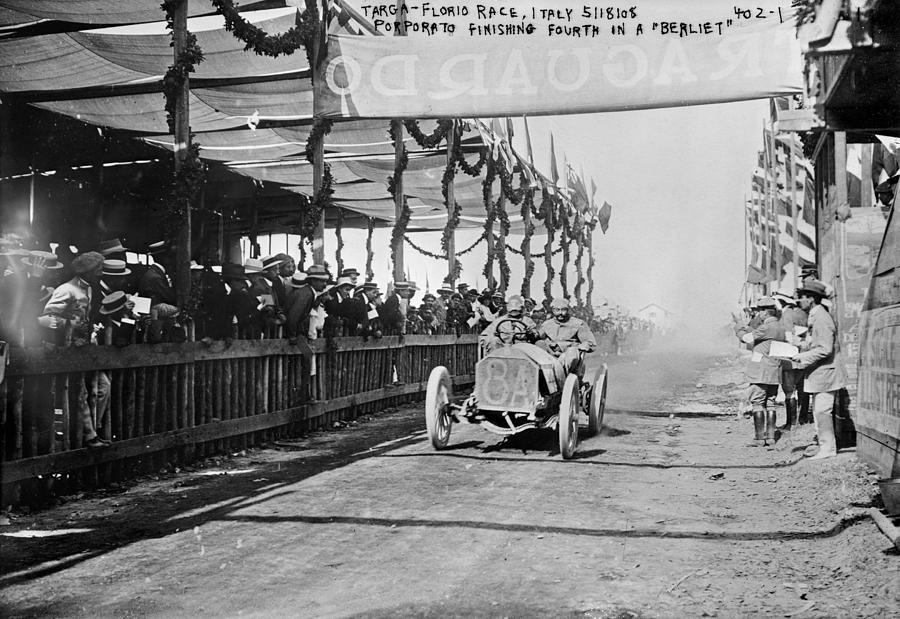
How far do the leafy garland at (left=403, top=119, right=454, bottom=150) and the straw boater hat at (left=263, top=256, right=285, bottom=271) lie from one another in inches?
253

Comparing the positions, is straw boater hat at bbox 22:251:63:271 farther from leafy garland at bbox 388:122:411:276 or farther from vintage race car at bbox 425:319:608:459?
leafy garland at bbox 388:122:411:276

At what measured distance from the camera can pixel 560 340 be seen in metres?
10.9

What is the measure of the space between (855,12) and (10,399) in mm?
7015

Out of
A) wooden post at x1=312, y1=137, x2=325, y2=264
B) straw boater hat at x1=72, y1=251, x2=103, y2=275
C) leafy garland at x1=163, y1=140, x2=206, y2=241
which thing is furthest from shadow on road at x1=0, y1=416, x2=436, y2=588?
wooden post at x1=312, y1=137, x2=325, y2=264

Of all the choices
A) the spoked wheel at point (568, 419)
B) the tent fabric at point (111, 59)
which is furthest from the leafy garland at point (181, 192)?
the spoked wheel at point (568, 419)

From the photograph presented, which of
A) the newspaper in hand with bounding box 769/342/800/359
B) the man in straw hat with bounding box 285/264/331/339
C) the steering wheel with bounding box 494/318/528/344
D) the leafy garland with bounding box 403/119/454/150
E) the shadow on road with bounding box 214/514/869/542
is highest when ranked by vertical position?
the leafy garland with bounding box 403/119/454/150

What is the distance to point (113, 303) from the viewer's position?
768cm

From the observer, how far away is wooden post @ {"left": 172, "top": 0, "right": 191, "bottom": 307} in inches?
378

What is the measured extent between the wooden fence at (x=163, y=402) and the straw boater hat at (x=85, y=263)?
0.78 m

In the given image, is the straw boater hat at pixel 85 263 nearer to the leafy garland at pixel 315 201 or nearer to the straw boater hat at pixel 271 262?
the straw boater hat at pixel 271 262

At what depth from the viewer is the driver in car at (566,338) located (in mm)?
10391

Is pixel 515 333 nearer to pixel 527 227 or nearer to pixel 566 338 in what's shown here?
pixel 566 338

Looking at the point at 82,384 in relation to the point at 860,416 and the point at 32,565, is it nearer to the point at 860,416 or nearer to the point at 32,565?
the point at 32,565

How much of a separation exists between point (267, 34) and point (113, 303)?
5592 mm
